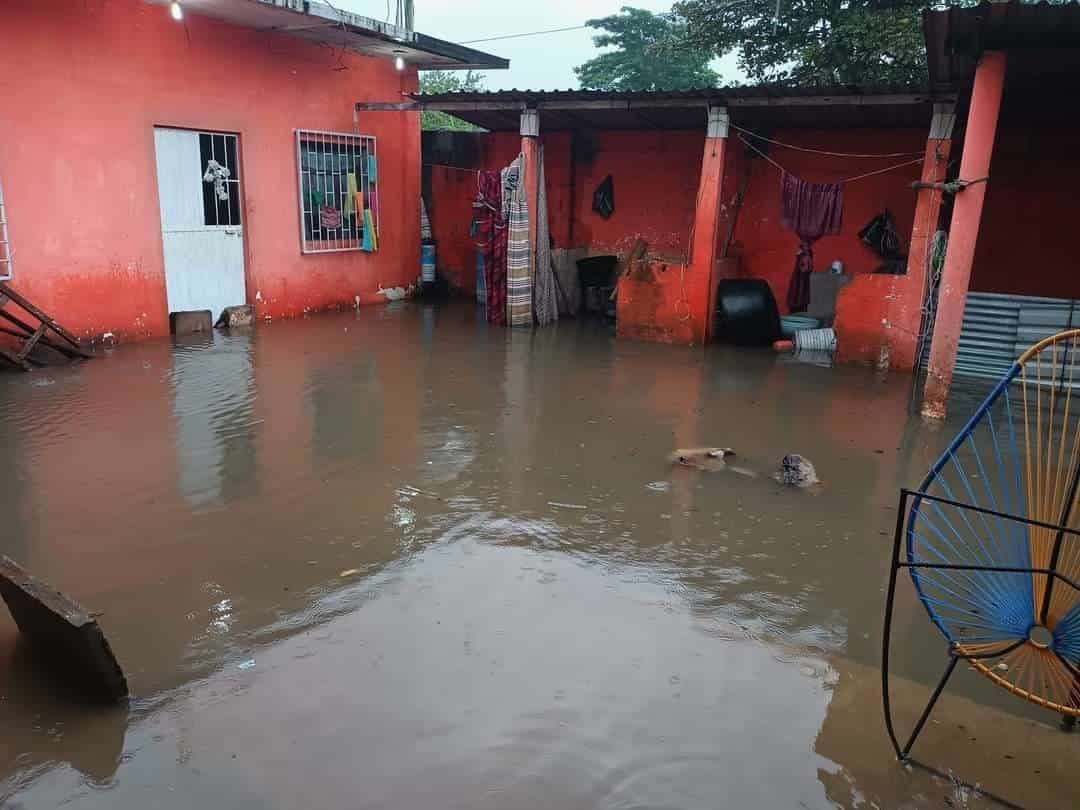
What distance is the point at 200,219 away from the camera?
10.4 m

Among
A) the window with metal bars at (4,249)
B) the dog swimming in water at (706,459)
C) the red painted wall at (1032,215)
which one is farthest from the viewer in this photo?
the red painted wall at (1032,215)

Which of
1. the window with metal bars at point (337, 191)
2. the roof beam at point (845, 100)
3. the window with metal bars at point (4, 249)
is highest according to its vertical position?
the roof beam at point (845, 100)

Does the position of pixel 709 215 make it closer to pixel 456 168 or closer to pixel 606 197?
pixel 606 197

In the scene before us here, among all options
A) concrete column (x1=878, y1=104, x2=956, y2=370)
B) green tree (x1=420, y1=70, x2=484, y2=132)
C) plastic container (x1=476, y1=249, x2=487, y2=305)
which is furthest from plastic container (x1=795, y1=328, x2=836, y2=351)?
green tree (x1=420, y1=70, x2=484, y2=132)

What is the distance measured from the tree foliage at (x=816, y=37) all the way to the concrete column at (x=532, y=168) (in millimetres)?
6236

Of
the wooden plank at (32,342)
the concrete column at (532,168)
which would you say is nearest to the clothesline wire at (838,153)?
the concrete column at (532,168)

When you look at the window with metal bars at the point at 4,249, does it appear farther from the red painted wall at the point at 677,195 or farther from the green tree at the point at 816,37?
the green tree at the point at 816,37

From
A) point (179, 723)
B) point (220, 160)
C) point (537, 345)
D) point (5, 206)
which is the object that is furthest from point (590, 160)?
point (179, 723)

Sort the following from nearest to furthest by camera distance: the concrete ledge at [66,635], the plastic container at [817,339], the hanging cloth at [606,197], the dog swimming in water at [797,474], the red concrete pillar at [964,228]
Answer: the concrete ledge at [66,635]
the dog swimming in water at [797,474]
the red concrete pillar at [964,228]
the plastic container at [817,339]
the hanging cloth at [606,197]

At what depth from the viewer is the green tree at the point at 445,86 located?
26.5 m

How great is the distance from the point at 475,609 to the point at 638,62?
27.8 m

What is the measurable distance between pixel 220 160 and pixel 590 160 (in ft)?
18.2

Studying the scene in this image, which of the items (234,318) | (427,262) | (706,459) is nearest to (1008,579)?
(706,459)

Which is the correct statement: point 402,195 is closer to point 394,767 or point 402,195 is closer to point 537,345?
point 537,345
